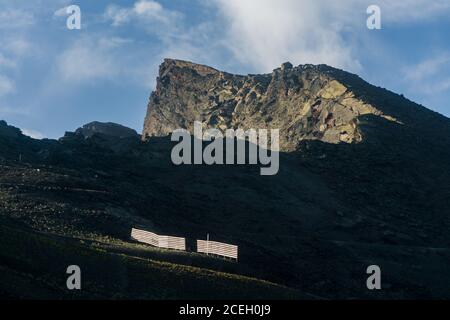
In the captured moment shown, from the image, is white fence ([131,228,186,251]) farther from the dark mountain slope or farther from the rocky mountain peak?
the rocky mountain peak

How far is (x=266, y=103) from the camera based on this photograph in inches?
5325

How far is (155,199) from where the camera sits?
7056 centimetres

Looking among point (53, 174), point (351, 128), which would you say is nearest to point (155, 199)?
point (53, 174)

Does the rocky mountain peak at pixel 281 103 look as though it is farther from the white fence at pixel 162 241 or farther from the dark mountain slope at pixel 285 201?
the white fence at pixel 162 241

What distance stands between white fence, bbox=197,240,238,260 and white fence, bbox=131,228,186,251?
1.52 m

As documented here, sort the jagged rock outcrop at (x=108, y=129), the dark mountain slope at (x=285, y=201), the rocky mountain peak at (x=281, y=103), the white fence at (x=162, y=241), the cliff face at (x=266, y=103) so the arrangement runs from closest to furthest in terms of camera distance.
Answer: the dark mountain slope at (x=285, y=201) < the white fence at (x=162, y=241) < the rocky mountain peak at (x=281, y=103) < the cliff face at (x=266, y=103) < the jagged rock outcrop at (x=108, y=129)

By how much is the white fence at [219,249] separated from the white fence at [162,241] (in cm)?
152

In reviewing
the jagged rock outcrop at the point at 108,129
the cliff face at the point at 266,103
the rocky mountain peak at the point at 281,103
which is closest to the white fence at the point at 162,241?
the rocky mountain peak at the point at 281,103

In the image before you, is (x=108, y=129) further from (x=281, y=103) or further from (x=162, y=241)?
(x=162, y=241)

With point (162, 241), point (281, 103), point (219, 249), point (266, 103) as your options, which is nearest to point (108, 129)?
point (266, 103)

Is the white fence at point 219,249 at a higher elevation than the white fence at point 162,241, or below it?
below

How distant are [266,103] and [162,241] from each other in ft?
303

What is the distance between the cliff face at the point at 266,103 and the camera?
387ft

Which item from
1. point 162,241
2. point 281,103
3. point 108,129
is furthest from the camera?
point 108,129
